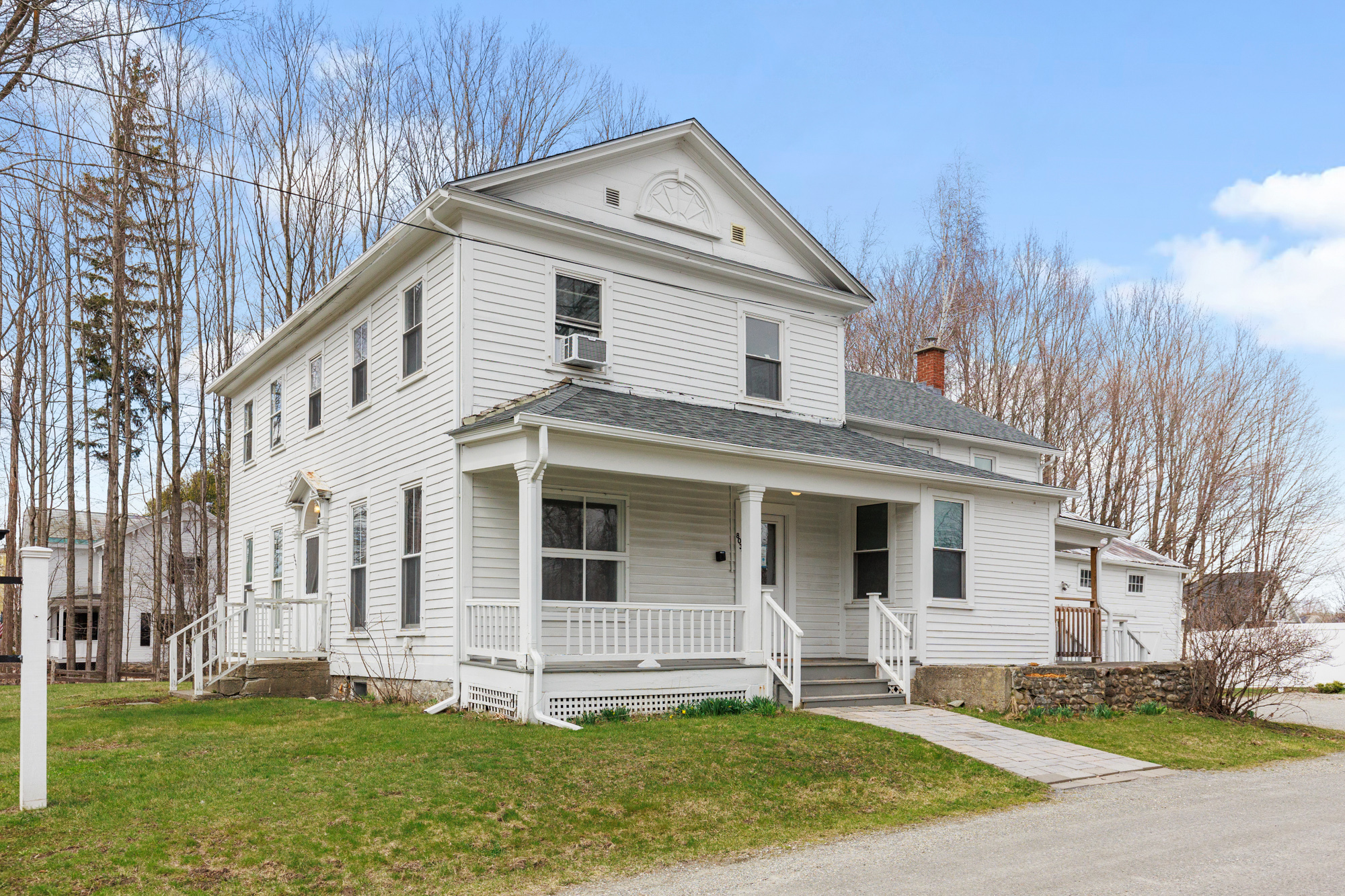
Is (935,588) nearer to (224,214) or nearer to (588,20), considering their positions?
(588,20)

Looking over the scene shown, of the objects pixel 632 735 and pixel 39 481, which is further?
pixel 39 481

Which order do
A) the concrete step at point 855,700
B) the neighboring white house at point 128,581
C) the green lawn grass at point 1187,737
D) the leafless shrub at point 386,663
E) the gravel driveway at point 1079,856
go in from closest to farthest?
the gravel driveway at point 1079,856 < the green lawn grass at point 1187,737 < the concrete step at point 855,700 < the leafless shrub at point 386,663 < the neighboring white house at point 128,581

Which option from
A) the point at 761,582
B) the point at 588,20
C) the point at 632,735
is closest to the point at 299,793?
the point at 632,735

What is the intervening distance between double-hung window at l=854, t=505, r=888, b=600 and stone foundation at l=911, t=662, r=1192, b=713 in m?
1.68

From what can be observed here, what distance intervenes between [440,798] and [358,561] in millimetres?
8404

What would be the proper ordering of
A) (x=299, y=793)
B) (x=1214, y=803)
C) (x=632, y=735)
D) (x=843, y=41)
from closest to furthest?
(x=299, y=793) → (x=1214, y=803) → (x=632, y=735) → (x=843, y=41)

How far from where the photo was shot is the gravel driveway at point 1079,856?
6.05 metres

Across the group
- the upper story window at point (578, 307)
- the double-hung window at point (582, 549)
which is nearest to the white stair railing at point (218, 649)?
the double-hung window at point (582, 549)

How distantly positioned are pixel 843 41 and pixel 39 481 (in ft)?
71.2

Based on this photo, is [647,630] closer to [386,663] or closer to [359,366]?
[386,663]

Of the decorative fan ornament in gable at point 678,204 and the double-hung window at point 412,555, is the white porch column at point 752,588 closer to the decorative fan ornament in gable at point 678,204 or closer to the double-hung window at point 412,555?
the double-hung window at point 412,555

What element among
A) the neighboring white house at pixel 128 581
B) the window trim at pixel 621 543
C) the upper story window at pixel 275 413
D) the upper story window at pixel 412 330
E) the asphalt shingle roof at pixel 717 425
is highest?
the upper story window at pixel 412 330

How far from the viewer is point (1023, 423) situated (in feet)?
114

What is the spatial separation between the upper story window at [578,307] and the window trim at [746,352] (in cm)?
242
